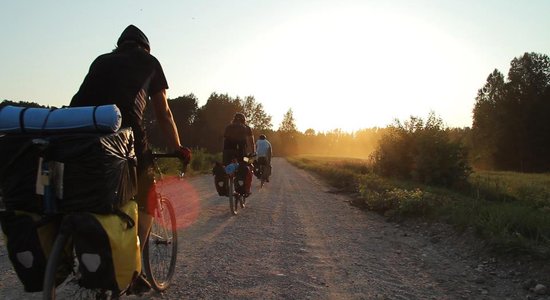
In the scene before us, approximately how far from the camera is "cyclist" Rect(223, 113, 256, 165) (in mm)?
10008

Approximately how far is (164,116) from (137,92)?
0.47 m

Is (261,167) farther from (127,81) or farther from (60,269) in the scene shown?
(60,269)

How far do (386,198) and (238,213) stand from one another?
4048mm

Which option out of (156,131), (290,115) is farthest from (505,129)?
(290,115)

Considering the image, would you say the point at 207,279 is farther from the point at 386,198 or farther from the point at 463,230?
the point at 386,198

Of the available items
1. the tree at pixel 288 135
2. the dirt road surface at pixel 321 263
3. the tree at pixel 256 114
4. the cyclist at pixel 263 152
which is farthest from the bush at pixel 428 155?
the tree at pixel 288 135

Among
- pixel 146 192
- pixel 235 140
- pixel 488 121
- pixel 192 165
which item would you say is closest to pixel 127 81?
pixel 146 192

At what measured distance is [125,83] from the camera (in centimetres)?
332

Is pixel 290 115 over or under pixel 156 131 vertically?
over

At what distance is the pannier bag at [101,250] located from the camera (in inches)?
96.3

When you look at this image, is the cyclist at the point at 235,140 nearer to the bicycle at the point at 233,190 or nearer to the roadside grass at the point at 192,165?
the bicycle at the point at 233,190

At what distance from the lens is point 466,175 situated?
22.1m

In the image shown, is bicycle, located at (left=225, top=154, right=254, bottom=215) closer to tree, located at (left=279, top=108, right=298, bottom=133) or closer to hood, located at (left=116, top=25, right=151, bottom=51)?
hood, located at (left=116, top=25, right=151, bottom=51)

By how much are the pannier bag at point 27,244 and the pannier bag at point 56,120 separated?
20.1 inches
